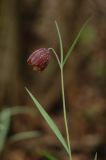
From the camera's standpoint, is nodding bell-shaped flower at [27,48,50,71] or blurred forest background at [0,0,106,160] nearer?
nodding bell-shaped flower at [27,48,50,71]

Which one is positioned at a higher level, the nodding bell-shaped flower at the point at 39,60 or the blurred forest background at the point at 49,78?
the nodding bell-shaped flower at the point at 39,60

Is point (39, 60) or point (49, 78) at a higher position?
point (39, 60)

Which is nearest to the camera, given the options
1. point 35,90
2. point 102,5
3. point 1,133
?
point 1,133

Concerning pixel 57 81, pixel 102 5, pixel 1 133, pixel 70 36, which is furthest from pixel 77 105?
pixel 1 133

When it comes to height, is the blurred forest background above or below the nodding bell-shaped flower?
below

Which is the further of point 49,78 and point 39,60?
point 49,78

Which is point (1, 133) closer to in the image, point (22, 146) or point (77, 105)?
point (22, 146)

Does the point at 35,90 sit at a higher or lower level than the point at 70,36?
lower

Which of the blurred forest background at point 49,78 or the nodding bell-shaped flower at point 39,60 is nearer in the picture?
the nodding bell-shaped flower at point 39,60
